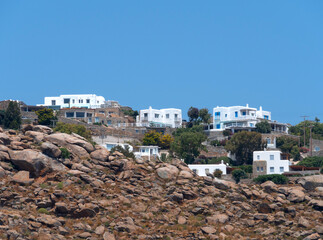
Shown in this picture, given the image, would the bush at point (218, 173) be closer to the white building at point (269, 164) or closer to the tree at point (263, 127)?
the white building at point (269, 164)

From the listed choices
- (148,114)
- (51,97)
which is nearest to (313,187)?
(148,114)

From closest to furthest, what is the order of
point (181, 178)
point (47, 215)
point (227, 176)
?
1. point (47, 215)
2. point (181, 178)
3. point (227, 176)

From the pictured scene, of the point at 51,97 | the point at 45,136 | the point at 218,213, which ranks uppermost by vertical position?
the point at 51,97

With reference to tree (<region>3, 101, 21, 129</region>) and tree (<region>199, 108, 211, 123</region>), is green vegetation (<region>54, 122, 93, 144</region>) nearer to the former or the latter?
tree (<region>3, 101, 21, 129</region>)

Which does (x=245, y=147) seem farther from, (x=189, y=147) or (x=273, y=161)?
(x=273, y=161)

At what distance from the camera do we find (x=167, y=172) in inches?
2995

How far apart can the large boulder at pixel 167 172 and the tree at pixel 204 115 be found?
7315 cm

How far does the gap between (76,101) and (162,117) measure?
74.8ft

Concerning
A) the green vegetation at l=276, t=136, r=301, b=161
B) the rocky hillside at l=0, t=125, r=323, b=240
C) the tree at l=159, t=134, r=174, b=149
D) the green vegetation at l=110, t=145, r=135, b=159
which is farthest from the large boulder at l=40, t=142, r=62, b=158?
the green vegetation at l=276, t=136, r=301, b=161

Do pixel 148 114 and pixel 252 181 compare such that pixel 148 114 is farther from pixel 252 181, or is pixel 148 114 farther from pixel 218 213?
pixel 218 213

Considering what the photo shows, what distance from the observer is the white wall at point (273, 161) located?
105 meters

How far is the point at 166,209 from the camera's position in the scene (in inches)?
2724

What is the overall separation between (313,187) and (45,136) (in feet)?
94.6

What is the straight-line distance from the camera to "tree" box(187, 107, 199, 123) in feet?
500
